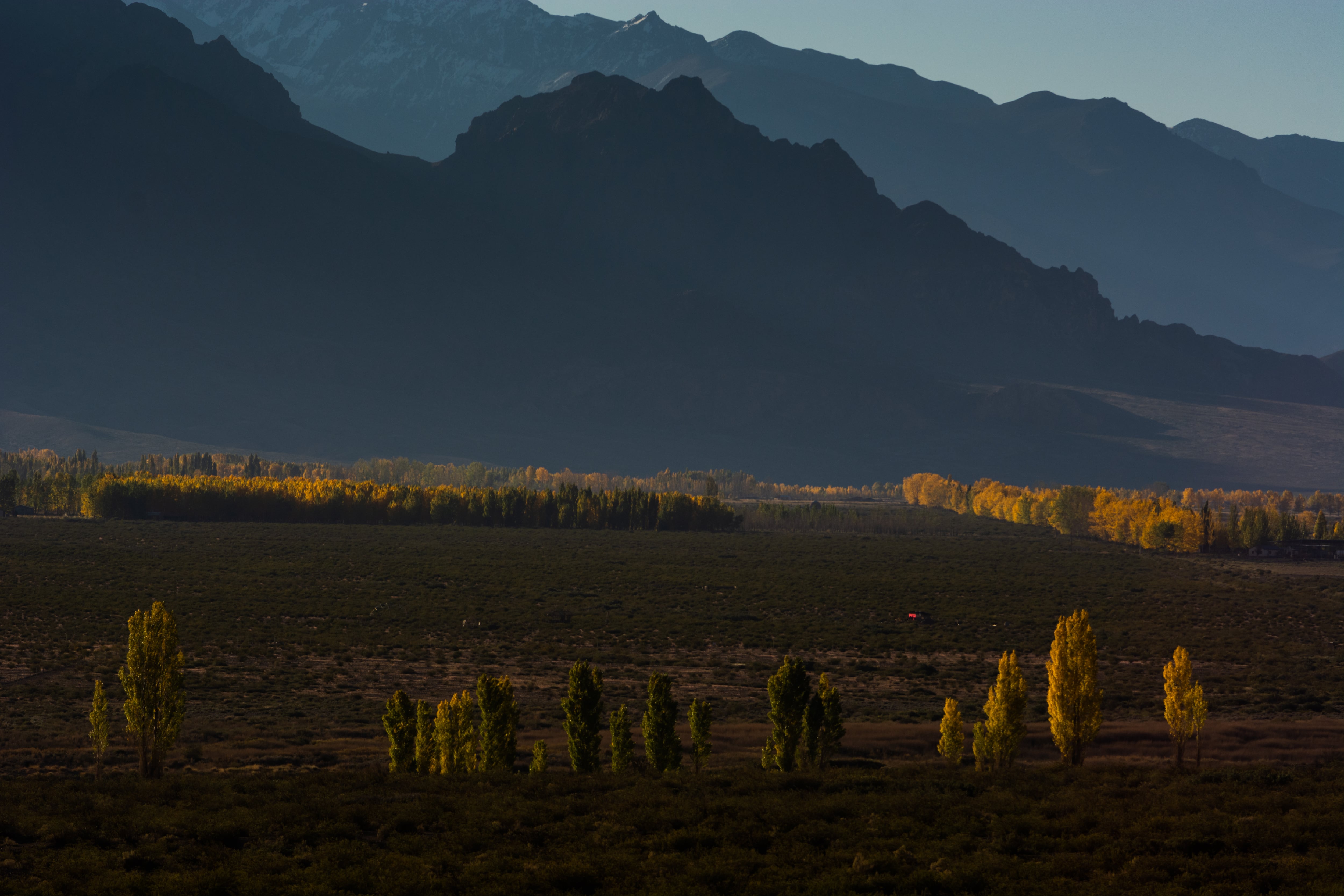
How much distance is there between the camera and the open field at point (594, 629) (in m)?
56.2

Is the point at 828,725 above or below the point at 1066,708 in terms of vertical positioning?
below

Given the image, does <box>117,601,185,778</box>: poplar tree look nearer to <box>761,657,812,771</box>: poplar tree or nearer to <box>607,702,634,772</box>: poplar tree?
<box>607,702,634,772</box>: poplar tree

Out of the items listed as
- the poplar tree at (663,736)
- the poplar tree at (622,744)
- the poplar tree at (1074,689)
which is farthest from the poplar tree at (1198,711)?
the poplar tree at (622,744)

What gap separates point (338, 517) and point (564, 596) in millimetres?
101033

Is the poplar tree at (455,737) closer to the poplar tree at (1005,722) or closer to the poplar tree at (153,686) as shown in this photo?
the poplar tree at (153,686)

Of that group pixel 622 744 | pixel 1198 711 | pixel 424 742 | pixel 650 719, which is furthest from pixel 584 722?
pixel 1198 711

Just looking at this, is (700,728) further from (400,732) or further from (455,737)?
(400,732)

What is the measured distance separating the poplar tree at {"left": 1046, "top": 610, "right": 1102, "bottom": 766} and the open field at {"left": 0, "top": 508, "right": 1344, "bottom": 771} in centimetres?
718

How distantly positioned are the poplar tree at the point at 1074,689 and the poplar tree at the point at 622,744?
1623cm

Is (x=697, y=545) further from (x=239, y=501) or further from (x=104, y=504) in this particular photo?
(x=104, y=504)

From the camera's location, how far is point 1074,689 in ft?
148

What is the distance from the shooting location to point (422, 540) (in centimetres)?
16075

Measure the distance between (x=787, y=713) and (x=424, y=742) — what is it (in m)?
13.2

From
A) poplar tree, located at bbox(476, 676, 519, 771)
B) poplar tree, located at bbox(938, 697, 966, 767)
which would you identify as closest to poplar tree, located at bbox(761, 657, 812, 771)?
poplar tree, located at bbox(938, 697, 966, 767)
